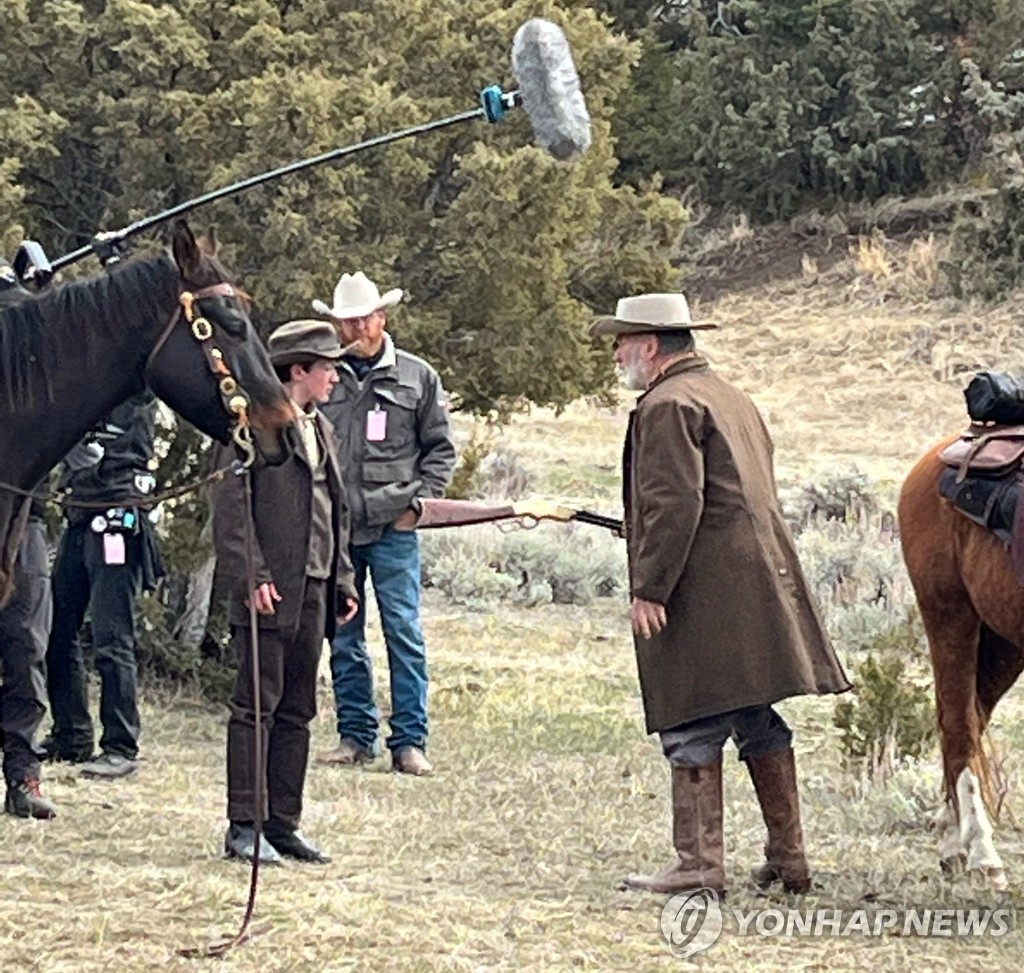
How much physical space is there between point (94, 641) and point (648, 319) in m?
3.38

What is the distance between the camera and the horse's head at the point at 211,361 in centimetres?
601

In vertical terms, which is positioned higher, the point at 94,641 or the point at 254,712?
the point at 254,712

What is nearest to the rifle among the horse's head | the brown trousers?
the brown trousers

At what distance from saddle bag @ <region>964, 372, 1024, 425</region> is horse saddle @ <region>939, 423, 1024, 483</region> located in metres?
0.04

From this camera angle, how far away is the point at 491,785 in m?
8.88

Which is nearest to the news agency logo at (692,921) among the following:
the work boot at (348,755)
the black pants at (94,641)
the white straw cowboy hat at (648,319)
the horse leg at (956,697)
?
the horse leg at (956,697)

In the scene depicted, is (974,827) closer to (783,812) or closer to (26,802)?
(783,812)

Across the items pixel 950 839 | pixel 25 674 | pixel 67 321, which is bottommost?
pixel 950 839

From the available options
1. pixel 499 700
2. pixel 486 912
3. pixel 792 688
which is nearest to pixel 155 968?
pixel 486 912

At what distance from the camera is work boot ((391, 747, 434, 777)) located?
916 centimetres

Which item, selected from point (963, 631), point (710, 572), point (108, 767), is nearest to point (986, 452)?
point (963, 631)

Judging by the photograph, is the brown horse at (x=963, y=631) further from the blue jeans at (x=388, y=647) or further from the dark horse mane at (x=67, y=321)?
the dark horse mane at (x=67, y=321)

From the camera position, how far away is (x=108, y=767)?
8.75 metres

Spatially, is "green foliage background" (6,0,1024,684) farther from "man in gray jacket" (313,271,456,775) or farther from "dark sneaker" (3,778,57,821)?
"dark sneaker" (3,778,57,821)
